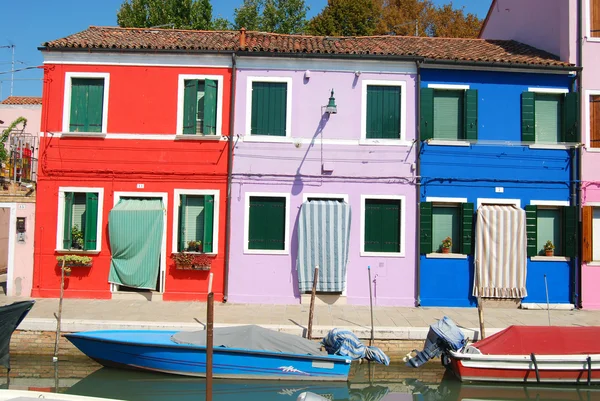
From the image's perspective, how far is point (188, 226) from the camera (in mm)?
14117

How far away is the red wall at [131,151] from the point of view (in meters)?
14.0

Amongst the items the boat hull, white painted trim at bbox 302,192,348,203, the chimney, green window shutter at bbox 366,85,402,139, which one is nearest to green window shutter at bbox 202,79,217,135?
the chimney

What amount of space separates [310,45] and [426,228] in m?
5.95

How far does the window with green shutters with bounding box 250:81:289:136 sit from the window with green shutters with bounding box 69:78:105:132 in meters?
4.04

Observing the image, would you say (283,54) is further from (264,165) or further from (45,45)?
(45,45)

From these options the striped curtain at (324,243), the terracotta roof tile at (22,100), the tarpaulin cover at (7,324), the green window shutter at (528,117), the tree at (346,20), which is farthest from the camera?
the tree at (346,20)

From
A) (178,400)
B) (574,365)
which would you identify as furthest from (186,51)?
(574,365)

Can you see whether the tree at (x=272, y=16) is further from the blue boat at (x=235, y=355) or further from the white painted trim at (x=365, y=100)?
the blue boat at (x=235, y=355)

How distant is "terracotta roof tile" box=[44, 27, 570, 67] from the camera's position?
14.0 metres

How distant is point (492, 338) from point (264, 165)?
6.96 meters

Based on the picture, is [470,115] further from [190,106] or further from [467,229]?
[190,106]

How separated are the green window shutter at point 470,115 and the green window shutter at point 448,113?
0.81 ft

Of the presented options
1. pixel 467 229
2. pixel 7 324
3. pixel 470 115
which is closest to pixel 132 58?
pixel 7 324

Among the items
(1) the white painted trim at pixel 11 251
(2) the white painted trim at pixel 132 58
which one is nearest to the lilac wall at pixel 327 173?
(2) the white painted trim at pixel 132 58
